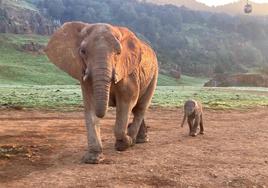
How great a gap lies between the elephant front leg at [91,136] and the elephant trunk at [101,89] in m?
1.10

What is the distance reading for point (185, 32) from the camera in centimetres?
15275

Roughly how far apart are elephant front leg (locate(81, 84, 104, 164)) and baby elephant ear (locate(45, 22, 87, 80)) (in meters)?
0.38

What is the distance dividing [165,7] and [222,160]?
559ft

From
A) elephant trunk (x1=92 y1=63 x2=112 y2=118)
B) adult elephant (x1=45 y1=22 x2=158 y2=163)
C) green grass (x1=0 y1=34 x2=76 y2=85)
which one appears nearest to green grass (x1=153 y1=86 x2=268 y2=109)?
adult elephant (x1=45 y1=22 x2=158 y2=163)

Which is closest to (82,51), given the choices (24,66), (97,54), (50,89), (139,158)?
(97,54)

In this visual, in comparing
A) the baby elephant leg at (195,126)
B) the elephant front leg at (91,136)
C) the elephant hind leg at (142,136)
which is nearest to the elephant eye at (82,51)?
the elephant front leg at (91,136)

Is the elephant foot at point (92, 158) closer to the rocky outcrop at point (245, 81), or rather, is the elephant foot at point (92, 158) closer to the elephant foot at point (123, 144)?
the elephant foot at point (123, 144)

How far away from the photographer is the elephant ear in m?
8.94

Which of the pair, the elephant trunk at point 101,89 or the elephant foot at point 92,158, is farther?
the elephant foot at point 92,158

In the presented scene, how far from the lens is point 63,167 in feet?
28.8

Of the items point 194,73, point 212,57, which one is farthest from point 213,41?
point 194,73

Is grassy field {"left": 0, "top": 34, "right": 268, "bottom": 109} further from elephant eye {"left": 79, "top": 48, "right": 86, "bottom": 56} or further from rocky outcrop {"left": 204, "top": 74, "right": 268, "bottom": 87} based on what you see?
elephant eye {"left": 79, "top": 48, "right": 86, "bottom": 56}

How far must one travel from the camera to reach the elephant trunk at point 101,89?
799 cm

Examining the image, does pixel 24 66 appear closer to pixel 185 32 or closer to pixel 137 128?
pixel 137 128
